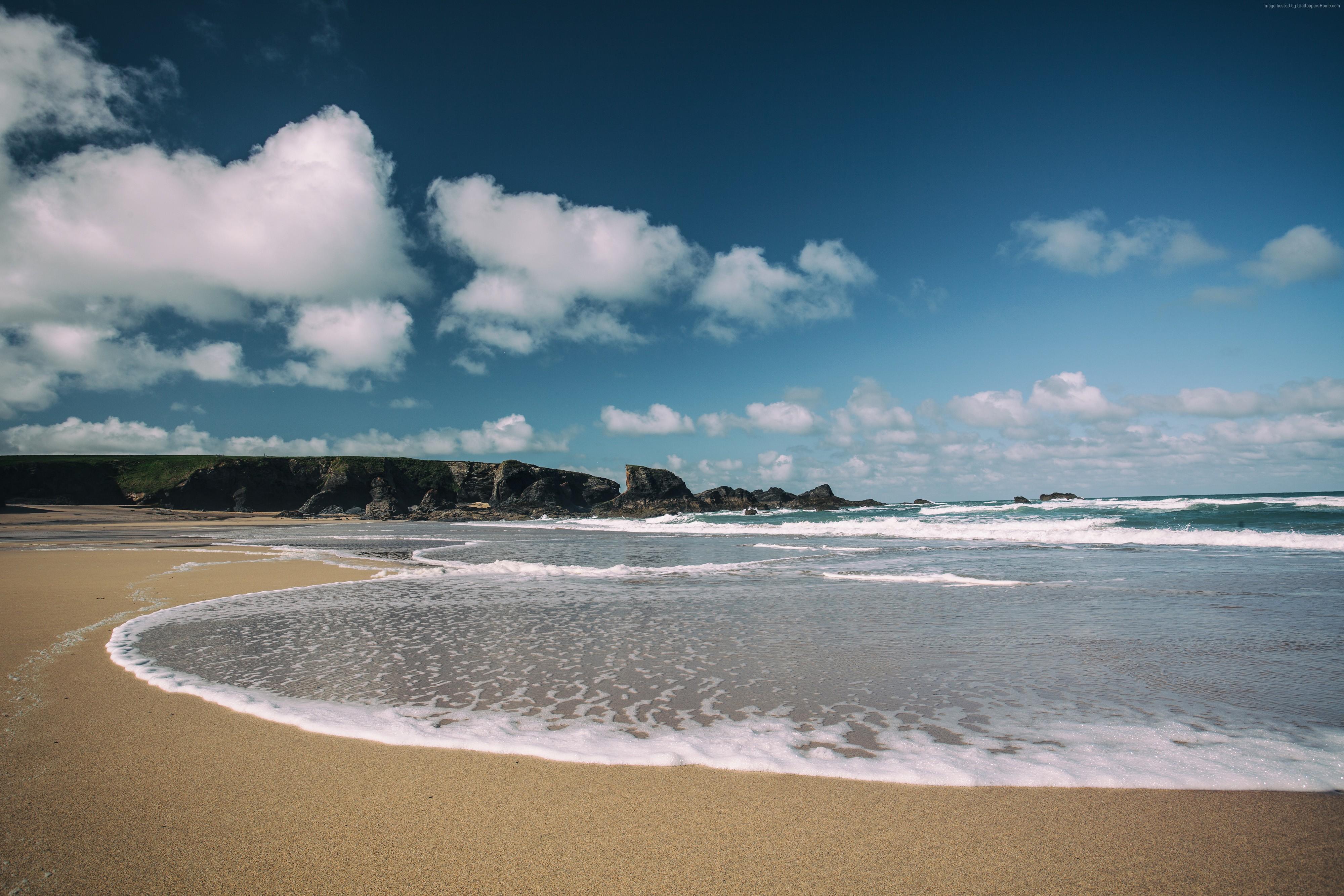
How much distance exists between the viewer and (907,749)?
388cm

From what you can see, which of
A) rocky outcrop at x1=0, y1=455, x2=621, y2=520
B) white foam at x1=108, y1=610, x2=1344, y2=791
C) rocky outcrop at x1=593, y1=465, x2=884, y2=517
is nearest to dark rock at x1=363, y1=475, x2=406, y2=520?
rocky outcrop at x1=0, y1=455, x2=621, y2=520

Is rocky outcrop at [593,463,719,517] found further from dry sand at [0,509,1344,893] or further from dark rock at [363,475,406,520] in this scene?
dry sand at [0,509,1344,893]

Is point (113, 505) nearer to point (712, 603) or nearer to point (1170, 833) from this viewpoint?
point (712, 603)

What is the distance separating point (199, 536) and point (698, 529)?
29108 millimetres

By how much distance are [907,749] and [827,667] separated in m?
2.14

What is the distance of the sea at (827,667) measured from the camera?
3.86m

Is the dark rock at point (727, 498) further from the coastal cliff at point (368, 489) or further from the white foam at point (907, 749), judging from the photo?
the white foam at point (907, 749)

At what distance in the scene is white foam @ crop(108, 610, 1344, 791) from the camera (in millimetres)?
3457

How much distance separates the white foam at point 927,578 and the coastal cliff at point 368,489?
2218 inches

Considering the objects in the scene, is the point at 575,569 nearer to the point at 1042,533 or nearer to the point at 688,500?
the point at 1042,533

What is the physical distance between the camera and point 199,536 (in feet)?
106

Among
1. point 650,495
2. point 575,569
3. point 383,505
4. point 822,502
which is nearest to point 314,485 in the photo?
point 383,505

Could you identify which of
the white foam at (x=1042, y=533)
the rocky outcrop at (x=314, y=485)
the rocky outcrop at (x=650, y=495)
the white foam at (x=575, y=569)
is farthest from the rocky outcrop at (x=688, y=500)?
the white foam at (x=575, y=569)

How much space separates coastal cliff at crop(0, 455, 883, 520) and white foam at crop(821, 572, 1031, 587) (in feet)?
185
